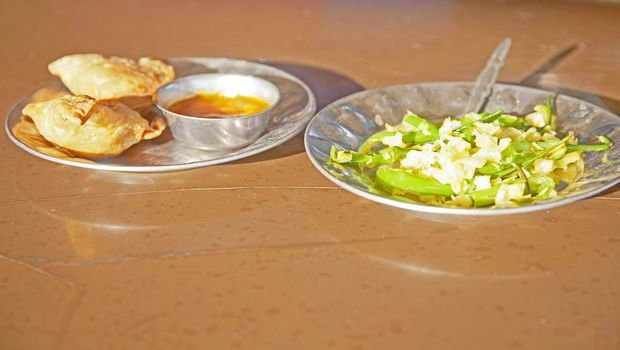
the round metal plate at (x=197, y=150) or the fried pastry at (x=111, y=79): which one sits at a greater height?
the fried pastry at (x=111, y=79)

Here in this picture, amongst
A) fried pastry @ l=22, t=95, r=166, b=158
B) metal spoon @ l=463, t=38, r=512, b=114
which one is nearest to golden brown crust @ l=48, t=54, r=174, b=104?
fried pastry @ l=22, t=95, r=166, b=158

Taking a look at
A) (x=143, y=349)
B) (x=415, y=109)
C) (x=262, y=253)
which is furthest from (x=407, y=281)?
(x=415, y=109)

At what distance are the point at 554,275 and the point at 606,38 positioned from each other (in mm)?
1156

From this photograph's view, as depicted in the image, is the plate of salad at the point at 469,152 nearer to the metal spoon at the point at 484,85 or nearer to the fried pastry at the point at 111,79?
the metal spoon at the point at 484,85

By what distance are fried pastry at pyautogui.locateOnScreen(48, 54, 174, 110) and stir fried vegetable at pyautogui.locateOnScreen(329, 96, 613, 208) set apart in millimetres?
440

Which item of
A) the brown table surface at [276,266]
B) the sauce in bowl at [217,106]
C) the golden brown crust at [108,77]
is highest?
the golden brown crust at [108,77]

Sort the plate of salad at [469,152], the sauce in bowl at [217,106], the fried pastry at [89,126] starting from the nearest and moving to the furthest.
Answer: the plate of salad at [469,152] < the fried pastry at [89,126] < the sauce in bowl at [217,106]

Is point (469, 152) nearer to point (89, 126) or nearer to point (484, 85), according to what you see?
point (484, 85)

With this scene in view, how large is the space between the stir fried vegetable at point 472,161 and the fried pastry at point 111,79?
44 cm

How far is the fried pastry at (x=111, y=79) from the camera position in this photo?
129 cm

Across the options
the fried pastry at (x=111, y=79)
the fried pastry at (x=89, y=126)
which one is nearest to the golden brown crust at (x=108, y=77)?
the fried pastry at (x=111, y=79)

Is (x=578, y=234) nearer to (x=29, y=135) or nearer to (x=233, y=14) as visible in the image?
(x=29, y=135)

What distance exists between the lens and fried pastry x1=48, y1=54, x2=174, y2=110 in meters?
1.29

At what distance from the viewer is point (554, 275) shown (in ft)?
2.90
